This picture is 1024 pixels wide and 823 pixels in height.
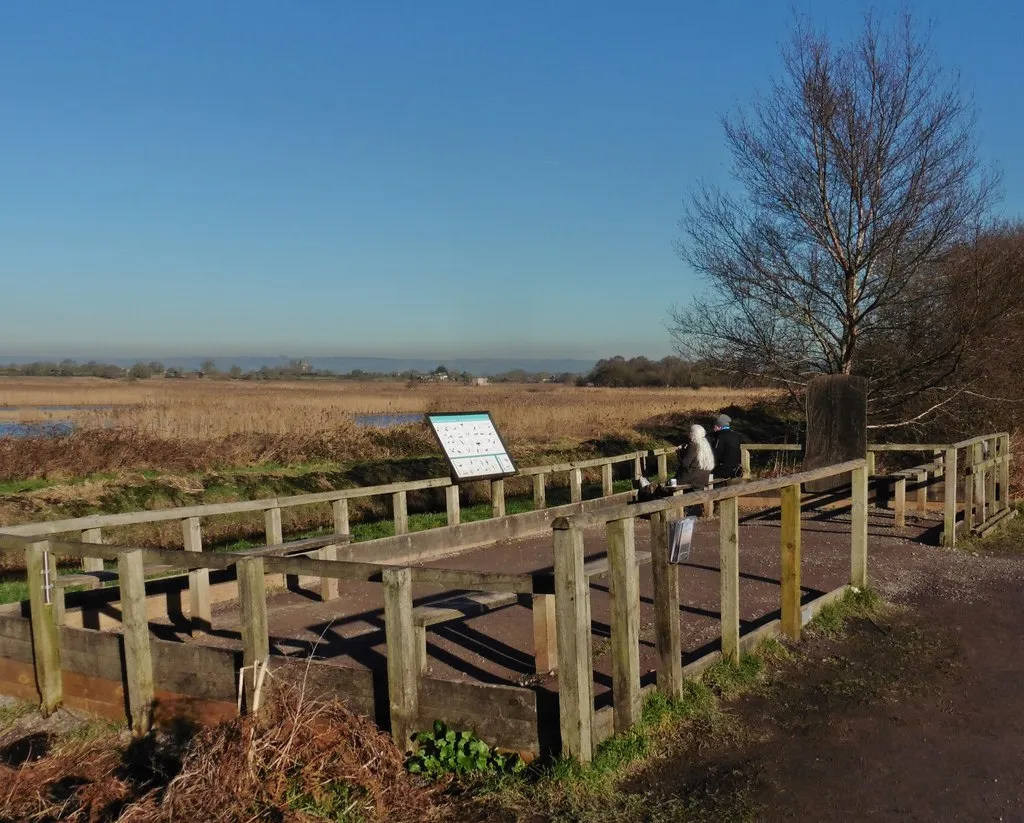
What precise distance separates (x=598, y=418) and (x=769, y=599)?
2362 centimetres

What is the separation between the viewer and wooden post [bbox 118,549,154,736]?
224 inches

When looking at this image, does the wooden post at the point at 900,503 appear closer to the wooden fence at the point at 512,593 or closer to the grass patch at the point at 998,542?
the grass patch at the point at 998,542

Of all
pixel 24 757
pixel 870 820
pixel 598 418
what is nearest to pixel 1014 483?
pixel 870 820

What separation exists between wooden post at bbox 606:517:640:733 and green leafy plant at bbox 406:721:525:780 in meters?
0.63

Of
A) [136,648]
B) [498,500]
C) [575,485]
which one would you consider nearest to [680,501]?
A: [136,648]

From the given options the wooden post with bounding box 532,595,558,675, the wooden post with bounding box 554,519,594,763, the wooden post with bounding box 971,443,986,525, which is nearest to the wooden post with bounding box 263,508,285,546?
the wooden post with bounding box 532,595,558,675

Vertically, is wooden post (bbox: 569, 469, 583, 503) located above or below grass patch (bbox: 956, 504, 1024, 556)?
above

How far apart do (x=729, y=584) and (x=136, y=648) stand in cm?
373

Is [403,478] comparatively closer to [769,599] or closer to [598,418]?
[769,599]

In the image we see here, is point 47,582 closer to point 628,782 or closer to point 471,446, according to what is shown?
point 628,782

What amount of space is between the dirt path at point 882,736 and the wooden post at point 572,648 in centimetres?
36

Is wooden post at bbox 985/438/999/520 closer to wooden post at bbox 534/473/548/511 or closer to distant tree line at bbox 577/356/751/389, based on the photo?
wooden post at bbox 534/473/548/511

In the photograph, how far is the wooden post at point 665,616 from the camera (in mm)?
5332

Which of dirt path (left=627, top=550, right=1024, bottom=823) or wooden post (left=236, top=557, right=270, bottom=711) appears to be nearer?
dirt path (left=627, top=550, right=1024, bottom=823)
